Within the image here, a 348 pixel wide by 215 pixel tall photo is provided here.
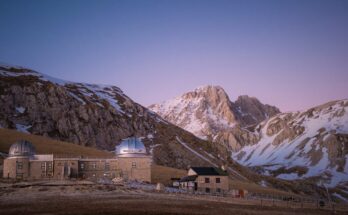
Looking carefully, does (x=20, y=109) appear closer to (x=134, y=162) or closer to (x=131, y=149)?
Answer: (x=131, y=149)

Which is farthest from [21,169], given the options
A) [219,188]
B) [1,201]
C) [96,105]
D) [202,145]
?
[202,145]

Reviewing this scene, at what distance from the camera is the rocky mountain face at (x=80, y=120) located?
158625 millimetres

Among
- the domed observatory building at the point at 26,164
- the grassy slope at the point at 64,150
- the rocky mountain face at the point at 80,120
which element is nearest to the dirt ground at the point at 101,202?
the domed observatory building at the point at 26,164

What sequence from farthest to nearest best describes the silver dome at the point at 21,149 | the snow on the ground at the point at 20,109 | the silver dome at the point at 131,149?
the snow on the ground at the point at 20,109 → the silver dome at the point at 131,149 → the silver dome at the point at 21,149

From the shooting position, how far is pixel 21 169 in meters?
82.8

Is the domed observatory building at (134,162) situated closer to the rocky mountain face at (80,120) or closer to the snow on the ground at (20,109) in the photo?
the rocky mountain face at (80,120)

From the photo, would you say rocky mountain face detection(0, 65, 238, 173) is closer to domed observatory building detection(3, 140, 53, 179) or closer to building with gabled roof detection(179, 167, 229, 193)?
domed observatory building detection(3, 140, 53, 179)

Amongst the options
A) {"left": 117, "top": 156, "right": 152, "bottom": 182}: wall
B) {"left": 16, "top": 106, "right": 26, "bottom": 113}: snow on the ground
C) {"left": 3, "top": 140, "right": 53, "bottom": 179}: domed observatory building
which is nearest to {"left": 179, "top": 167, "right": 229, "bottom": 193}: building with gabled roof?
{"left": 117, "top": 156, "right": 152, "bottom": 182}: wall

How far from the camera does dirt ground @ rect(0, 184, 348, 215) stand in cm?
4688

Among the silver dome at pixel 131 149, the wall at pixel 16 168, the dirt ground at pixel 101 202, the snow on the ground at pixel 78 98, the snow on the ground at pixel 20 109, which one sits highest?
the snow on the ground at pixel 78 98

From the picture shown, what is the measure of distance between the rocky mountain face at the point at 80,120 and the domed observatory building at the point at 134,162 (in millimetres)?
74081

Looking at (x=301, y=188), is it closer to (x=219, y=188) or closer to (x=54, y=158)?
(x=219, y=188)

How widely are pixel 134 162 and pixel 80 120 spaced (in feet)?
283

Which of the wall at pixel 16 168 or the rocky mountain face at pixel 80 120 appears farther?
the rocky mountain face at pixel 80 120
